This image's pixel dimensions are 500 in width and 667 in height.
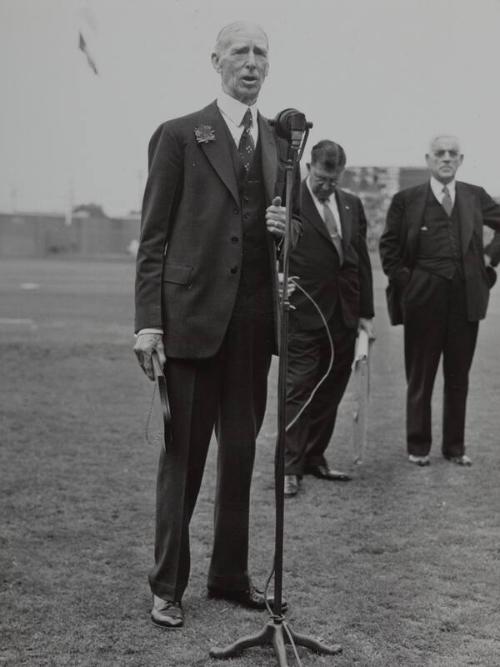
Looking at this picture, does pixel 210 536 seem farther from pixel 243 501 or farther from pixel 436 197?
pixel 436 197

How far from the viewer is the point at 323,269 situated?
638 cm

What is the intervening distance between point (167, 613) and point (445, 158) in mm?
4135

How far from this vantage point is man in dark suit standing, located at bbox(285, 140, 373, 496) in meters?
6.32

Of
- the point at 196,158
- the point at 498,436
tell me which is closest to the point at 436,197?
the point at 498,436

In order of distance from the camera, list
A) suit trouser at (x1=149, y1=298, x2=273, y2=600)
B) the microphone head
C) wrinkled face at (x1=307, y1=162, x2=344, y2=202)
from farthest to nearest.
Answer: wrinkled face at (x1=307, y1=162, x2=344, y2=202)
suit trouser at (x1=149, y1=298, x2=273, y2=600)
the microphone head

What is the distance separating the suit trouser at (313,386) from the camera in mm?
6324

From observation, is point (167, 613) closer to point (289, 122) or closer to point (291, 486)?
point (289, 122)

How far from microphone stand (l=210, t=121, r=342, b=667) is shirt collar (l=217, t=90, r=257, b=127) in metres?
0.48

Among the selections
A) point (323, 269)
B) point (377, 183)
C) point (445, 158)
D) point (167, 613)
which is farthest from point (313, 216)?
point (377, 183)

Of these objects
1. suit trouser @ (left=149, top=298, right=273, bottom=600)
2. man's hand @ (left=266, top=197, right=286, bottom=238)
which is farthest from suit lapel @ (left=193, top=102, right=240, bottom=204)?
suit trouser @ (left=149, top=298, right=273, bottom=600)

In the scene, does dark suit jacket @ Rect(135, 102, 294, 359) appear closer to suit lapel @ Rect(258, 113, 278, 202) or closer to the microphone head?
suit lapel @ Rect(258, 113, 278, 202)

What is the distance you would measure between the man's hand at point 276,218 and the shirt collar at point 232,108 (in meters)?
0.49

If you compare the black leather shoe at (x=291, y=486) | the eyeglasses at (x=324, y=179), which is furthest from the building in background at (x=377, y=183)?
the black leather shoe at (x=291, y=486)

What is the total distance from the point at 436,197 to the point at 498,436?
2173mm
